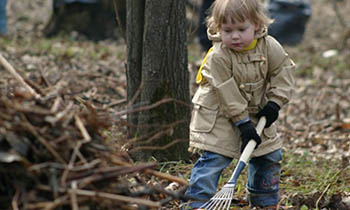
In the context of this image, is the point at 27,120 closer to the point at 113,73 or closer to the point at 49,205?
the point at 49,205

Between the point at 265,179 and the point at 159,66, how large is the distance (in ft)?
3.53

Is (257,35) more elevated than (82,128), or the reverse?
(257,35)

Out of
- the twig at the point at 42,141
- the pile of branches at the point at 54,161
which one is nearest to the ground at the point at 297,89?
the pile of branches at the point at 54,161

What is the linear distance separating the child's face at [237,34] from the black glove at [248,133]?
46 cm

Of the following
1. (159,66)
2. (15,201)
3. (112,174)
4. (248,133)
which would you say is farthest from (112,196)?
(159,66)

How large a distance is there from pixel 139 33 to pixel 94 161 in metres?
1.93

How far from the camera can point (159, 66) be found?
3898 mm

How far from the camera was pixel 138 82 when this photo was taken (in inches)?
161

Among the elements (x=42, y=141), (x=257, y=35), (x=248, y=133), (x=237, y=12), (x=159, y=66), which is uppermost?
(x=237, y=12)

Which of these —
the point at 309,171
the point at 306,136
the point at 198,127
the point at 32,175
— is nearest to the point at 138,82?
the point at 198,127

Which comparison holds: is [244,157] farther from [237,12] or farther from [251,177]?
[237,12]

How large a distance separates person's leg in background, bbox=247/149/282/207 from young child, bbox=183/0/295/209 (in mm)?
42

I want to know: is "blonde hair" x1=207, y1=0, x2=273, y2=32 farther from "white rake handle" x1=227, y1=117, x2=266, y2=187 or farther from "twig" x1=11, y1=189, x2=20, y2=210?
"twig" x1=11, y1=189, x2=20, y2=210

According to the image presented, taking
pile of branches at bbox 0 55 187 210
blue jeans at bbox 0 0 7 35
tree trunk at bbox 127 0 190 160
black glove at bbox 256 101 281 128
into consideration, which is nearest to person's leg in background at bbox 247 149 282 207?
black glove at bbox 256 101 281 128
